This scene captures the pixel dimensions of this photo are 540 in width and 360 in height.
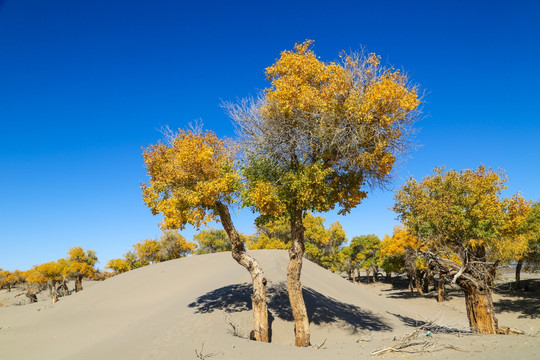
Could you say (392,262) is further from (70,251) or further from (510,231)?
(70,251)

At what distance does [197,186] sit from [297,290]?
539cm

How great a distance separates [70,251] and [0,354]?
30251 mm

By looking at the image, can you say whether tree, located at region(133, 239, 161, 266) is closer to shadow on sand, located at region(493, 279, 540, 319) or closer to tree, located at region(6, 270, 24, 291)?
tree, located at region(6, 270, 24, 291)

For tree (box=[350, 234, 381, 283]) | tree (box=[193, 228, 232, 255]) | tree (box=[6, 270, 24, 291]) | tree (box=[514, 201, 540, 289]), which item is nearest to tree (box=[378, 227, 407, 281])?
tree (box=[350, 234, 381, 283])

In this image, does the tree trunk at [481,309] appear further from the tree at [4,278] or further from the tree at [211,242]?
the tree at [4,278]

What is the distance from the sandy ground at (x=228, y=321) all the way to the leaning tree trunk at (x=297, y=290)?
2.16 feet

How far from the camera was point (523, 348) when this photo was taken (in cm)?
899

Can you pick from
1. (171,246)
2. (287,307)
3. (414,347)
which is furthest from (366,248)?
(414,347)

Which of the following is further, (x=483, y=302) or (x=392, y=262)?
(x=392, y=262)

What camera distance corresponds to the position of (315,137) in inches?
488

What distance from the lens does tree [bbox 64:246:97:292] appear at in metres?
38.2

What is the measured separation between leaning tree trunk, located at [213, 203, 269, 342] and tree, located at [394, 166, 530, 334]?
7.45m

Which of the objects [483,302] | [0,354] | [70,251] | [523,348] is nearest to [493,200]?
[483,302]

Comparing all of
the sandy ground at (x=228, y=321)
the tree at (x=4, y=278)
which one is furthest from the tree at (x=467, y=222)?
the tree at (x=4, y=278)
